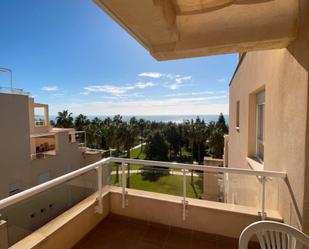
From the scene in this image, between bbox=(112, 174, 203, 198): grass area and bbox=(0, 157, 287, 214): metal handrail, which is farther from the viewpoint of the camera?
bbox=(112, 174, 203, 198): grass area

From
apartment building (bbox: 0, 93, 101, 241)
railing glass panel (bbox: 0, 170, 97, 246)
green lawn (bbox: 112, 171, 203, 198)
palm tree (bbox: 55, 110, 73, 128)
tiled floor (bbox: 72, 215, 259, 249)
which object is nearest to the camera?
railing glass panel (bbox: 0, 170, 97, 246)

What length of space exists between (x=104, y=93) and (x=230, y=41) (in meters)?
55.2

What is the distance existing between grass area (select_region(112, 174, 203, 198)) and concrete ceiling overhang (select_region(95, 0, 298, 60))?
1.78 m

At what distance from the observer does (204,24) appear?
198cm

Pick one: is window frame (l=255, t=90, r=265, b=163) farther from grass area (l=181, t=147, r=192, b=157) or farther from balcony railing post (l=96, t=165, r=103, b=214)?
Result: grass area (l=181, t=147, r=192, b=157)

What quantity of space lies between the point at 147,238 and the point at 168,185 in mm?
805

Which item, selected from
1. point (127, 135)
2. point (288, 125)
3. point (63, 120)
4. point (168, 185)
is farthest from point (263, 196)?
point (63, 120)

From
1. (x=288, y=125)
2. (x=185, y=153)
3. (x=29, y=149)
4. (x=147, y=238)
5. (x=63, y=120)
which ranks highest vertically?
(x=63, y=120)

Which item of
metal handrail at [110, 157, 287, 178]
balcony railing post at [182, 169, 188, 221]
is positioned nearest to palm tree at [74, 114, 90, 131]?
metal handrail at [110, 157, 287, 178]

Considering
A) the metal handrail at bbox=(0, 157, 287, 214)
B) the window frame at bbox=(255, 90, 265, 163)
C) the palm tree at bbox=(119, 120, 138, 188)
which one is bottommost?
the palm tree at bbox=(119, 120, 138, 188)

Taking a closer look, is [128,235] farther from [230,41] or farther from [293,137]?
[230,41]

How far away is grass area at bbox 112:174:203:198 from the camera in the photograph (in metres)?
2.82

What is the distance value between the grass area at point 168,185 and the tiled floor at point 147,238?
49cm

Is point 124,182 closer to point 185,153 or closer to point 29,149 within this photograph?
point 29,149
